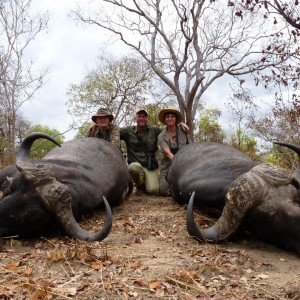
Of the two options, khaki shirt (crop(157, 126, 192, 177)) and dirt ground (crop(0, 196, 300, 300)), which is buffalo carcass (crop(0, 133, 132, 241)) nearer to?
dirt ground (crop(0, 196, 300, 300))

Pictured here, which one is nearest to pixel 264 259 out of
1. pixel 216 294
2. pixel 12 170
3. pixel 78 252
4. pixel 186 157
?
pixel 216 294

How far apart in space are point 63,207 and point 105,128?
3871 mm

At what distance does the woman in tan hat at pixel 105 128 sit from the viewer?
8141 millimetres

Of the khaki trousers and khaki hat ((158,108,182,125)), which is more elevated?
khaki hat ((158,108,182,125))

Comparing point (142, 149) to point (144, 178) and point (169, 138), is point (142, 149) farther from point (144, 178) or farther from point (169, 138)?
point (169, 138)

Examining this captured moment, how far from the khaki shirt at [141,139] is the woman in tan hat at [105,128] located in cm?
56

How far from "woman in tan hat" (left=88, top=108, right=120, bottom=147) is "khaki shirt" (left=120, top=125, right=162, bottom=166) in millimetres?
563

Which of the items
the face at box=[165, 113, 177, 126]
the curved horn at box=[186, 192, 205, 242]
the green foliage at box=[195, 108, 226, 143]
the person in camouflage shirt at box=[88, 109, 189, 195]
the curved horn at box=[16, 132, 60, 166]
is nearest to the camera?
the curved horn at box=[186, 192, 205, 242]

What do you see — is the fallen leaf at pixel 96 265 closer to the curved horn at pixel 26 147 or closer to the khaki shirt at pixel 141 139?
the curved horn at pixel 26 147

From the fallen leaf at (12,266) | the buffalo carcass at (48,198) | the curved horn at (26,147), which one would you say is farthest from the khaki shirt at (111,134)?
the fallen leaf at (12,266)

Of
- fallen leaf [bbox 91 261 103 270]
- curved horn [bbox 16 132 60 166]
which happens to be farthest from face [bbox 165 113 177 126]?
fallen leaf [bbox 91 261 103 270]

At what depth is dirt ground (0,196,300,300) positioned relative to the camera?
3020mm

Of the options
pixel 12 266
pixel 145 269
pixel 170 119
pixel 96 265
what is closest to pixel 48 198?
pixel 12 266

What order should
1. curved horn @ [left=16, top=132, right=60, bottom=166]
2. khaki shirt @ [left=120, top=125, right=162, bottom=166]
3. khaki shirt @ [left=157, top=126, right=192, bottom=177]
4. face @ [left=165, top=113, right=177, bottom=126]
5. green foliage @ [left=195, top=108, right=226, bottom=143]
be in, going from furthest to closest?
1. green foliage @ [left=195, top=108, right=226, bottom=143]
2. khaki shirt @ [left=120, top=125, right=162, bottom=166]
3. face @ [left=165, top=113, right=177, bottom=126]
4. khaki shirt @ [left=157, top=126, right=192, bottom=177]
5. curved horn @ [left=16, top=132, right=60, bottom=166]
